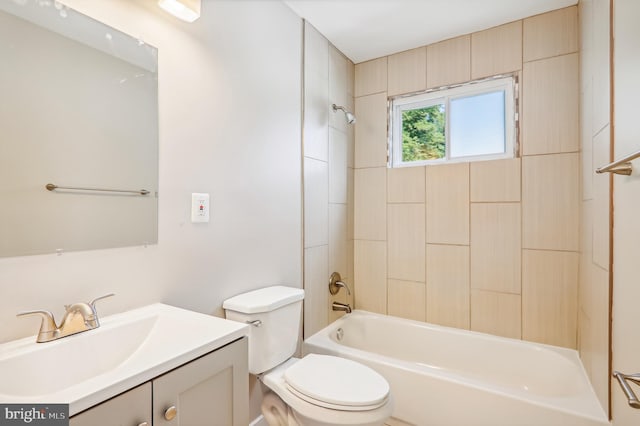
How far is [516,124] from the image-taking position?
7.01 feet

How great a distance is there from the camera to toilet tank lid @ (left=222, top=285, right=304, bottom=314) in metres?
1.44

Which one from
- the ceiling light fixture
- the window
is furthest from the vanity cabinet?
the window

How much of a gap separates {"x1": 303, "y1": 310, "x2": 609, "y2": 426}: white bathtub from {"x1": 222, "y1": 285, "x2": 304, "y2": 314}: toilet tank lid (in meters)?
0.62

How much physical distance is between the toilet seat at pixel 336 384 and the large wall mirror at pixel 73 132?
2.92 feet

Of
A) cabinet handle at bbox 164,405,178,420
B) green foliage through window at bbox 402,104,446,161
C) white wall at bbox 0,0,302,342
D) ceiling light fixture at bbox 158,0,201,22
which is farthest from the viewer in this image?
green foliage through window at bbox 402,104,446,161

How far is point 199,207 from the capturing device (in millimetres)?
1406

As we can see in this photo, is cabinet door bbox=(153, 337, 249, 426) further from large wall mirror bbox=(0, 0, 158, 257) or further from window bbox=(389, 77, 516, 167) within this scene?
window bbox=(389, 77, 516, 167)

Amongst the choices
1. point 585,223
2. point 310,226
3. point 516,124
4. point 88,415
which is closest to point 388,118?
point 516,124

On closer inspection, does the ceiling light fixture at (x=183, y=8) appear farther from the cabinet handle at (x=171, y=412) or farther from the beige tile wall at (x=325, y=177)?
the cabinet handle at (x=171, y=412)

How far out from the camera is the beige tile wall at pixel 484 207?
77.5 inches

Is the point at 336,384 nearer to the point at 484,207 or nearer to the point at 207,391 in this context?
the point at 207,391

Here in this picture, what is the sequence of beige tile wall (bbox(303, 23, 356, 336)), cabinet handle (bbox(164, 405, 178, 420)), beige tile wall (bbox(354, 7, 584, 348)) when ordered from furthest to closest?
beige tile wall (bbox(303, 23, 356, 336)), beige tile wall (bbox(354, 7, 584, 348)), cabinet handle (bbox(164, 405, 178, 420))

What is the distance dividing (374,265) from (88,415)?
2217 millimetres

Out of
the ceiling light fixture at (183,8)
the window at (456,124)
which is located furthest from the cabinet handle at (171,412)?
the window at (456,124)
